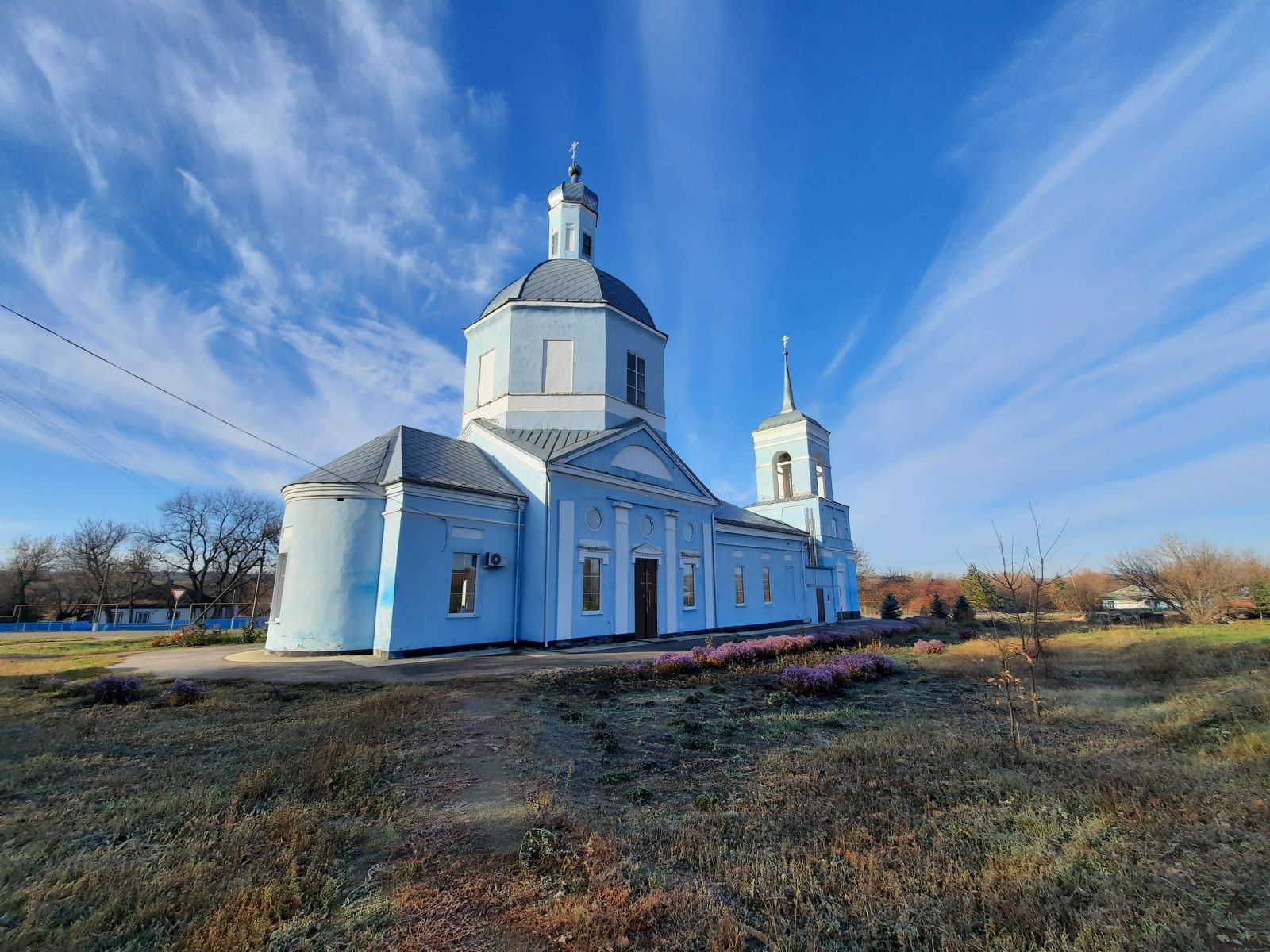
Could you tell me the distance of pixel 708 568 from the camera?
21.5 m

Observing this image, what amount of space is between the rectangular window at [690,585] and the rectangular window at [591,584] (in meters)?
4.37

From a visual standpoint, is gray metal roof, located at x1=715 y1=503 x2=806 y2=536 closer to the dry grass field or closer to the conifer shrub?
the dry grass field

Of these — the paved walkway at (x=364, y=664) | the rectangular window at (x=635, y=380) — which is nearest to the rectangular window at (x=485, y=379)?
the rectangular window at (x=635, y=380)

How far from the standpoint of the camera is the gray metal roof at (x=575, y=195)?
2392 cm

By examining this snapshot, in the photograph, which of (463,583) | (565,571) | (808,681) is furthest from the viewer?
(565,571)

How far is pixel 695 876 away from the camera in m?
3.47

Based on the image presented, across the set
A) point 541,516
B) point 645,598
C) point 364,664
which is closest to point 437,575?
point 364,664

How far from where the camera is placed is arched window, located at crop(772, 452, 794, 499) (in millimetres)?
32844

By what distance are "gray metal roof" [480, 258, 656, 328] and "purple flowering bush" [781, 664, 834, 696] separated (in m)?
14.4

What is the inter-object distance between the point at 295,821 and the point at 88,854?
112 centimetres

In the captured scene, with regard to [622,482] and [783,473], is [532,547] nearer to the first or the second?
[622,482]

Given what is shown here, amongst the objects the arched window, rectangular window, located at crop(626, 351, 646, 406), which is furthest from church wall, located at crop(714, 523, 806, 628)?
rectangular window, located at crop(626, 351, 646, 406)

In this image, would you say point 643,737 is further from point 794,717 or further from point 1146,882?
point 1146,882

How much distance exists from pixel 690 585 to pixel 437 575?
9504mm
